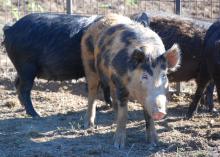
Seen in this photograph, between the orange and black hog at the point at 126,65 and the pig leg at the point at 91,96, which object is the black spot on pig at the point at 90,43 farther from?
the pig leg at the point at 91,96

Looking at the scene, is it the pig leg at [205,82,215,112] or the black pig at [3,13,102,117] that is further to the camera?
the pig leg at [205,82,215,112]

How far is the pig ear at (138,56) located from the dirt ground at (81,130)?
38.7 inches

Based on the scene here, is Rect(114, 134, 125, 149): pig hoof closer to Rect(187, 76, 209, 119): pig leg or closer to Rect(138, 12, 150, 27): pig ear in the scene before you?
Rect(187, 76, 209, 119): pig leg

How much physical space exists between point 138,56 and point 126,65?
10.6 inches

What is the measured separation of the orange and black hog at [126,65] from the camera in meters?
5.76

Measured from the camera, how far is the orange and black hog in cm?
576

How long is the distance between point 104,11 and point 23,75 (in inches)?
239

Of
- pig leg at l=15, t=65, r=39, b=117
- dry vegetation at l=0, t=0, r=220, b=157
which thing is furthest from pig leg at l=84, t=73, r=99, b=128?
pig leg at l=15, t=65, r=39, b=117

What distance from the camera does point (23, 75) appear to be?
7.84 m

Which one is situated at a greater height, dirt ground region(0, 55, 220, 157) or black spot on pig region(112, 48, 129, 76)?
A: black spot on pig region(112, 48, 129, 76)

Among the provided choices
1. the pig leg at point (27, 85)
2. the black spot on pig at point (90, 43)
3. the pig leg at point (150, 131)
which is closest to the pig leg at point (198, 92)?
the pig leg at point (150, 131)

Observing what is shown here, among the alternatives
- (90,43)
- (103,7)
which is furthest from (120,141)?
(103,7)

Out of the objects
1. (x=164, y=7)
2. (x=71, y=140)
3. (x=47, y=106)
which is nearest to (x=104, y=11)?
(x=164, y=7)

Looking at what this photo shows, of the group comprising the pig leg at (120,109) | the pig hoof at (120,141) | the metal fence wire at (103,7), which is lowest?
the pig hoof at (120,141)
